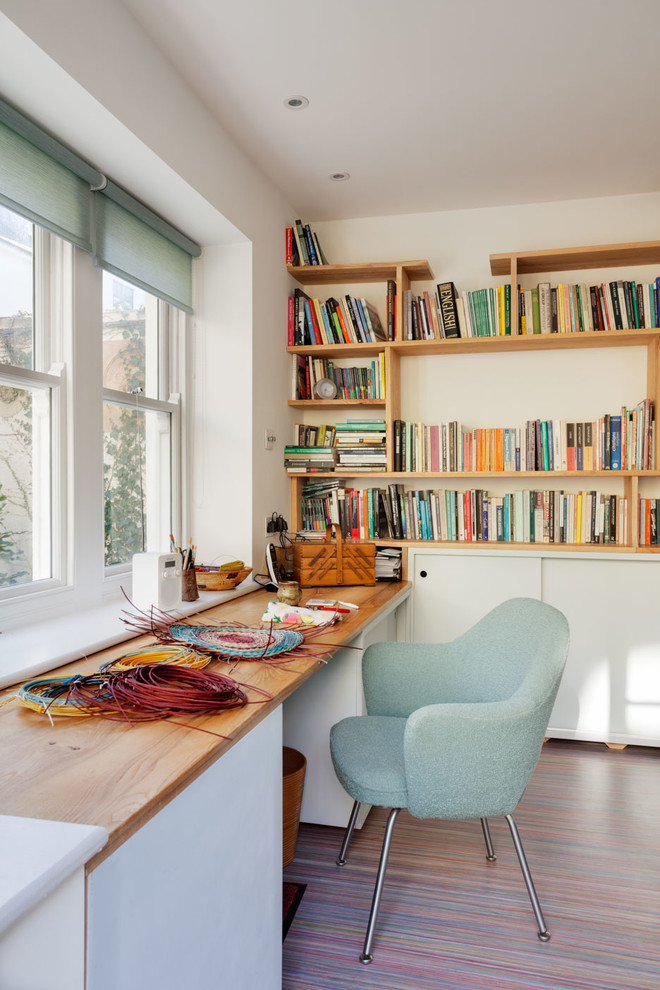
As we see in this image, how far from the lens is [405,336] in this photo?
3.53 m

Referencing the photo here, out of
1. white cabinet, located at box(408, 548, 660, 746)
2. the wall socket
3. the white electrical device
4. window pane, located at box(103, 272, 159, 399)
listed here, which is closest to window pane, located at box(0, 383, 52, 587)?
the white electrical device

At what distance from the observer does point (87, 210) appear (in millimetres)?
2314

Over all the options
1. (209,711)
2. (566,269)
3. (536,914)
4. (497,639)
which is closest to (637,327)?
(566,269)

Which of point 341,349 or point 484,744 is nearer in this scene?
point 484,744

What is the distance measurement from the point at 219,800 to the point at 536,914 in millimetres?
1099

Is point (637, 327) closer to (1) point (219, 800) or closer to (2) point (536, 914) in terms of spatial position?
(2) point (536, 914)

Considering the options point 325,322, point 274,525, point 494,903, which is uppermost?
point 325,322

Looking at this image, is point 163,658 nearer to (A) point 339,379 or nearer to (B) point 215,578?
(B) point 215,578

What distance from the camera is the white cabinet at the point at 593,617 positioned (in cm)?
317

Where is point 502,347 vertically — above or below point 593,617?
above

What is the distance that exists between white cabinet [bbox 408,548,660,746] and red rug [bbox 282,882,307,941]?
1531mm

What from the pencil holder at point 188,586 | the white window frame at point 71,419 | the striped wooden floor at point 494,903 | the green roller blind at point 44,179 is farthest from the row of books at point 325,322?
the striped wooden floor at point 494,903

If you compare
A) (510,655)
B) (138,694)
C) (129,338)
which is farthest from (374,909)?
(129,338)

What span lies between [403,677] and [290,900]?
0.73 metres
